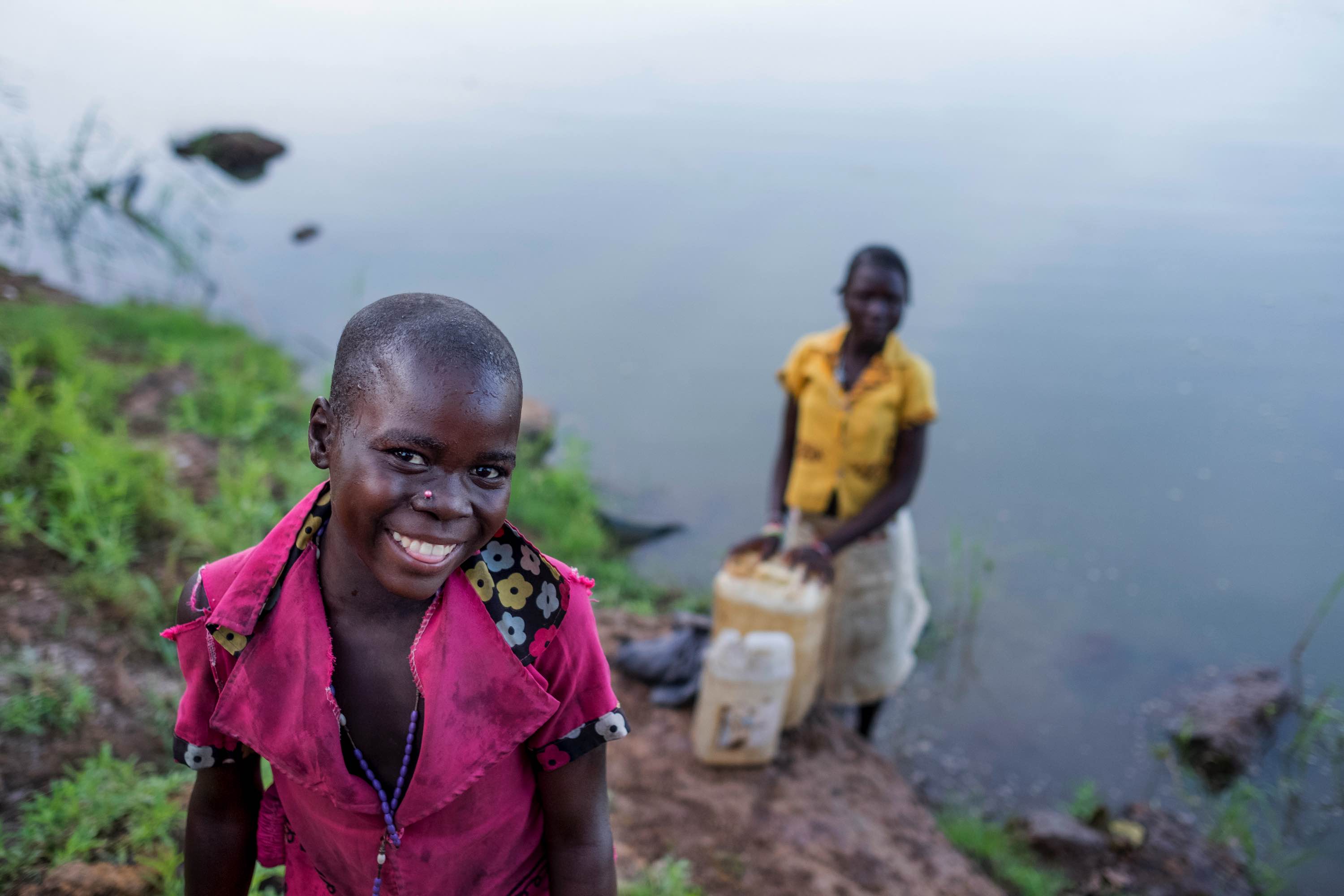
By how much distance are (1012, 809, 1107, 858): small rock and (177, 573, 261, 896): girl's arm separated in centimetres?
290

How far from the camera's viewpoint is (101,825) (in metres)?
1.95

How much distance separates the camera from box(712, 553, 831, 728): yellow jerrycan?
2.93 meters

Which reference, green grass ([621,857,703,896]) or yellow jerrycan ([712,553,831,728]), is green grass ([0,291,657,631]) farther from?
green grass ([621,857,703,896])

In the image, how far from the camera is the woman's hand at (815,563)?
9.54 ft

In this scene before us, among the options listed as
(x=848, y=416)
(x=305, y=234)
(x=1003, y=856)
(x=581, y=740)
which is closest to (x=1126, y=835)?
(x=1003, y=856)

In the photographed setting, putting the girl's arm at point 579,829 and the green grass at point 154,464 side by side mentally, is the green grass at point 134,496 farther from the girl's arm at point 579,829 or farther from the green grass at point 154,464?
the girl's arm at point 579,829

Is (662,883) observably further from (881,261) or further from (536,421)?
(536,421)

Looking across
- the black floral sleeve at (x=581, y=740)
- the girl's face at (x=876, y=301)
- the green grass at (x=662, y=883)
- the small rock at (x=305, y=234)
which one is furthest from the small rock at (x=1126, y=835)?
the small rock at (x=305, y=234)

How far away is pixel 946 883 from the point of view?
272 centimetres

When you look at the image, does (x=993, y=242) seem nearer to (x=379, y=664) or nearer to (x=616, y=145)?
(x=616, y=145)

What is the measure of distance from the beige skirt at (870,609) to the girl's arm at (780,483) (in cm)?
7

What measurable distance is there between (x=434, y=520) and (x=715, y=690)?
2090 millimetres

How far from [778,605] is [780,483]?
467mm

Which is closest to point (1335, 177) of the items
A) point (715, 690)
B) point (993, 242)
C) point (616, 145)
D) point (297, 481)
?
point (993, 242)
